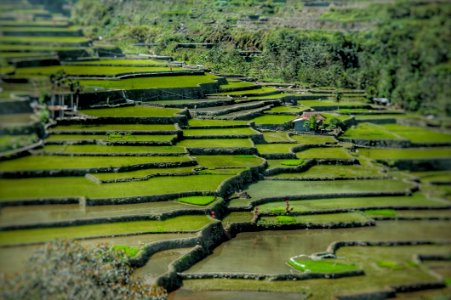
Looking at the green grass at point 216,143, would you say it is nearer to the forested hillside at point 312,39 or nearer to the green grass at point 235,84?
the green grass at point 235,84

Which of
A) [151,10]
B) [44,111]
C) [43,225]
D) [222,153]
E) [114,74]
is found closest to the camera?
[43,225]

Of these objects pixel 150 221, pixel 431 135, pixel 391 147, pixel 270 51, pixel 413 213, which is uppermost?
pixel 270 51

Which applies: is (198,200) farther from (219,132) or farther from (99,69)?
(99,69)

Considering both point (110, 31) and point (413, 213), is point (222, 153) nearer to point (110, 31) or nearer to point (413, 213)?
point (110, 31)

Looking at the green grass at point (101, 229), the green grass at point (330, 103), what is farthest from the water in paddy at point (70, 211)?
the green grass at point (330, 103)

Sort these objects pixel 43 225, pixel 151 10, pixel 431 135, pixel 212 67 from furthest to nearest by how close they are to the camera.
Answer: pixel 151 10 → pixel 212 67 → pixel 43 225 → pixel 431 135

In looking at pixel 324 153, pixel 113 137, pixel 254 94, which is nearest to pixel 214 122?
pixel 254 94

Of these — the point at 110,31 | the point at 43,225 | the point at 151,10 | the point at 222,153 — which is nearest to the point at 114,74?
the point at 110,31
